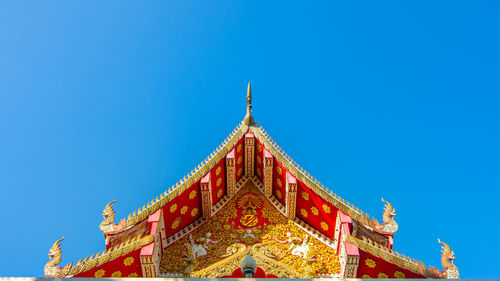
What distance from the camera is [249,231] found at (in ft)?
50.0

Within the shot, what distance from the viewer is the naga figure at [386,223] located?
13930mm

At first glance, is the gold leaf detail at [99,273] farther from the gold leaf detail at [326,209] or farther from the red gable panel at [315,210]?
the gold leaf detail at [326,209]

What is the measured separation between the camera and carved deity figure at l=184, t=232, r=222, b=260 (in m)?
14.4

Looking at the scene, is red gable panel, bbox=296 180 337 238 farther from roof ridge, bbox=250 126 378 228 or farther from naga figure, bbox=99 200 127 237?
naga figure, bbox=99 200 127 237

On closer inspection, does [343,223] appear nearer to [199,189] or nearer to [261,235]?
[261,235]

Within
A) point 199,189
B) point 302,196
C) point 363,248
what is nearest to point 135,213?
point 199,189

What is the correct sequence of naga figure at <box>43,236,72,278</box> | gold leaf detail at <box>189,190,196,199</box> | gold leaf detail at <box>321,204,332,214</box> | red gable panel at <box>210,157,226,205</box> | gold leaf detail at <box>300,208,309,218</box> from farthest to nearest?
red gable panel at <box>210,157,226,205</box>
gold leaf detail at <box>300,208,309,218</box>
gold leaf detail at <box>189,190,196,199</box>
gold leaf detail at <box>321,204,332,214</box>
naga figure at <box>43,236,72,278</box>

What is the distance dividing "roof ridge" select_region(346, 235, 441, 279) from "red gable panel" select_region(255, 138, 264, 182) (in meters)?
4.05

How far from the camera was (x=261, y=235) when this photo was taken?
15086 millimetres

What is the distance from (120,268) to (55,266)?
4.80 feet

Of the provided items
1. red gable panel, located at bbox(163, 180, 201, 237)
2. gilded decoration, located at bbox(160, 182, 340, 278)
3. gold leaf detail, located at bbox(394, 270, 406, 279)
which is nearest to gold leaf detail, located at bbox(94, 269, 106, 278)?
gilded decoration, located at bbox(160, 182, 340, 278)

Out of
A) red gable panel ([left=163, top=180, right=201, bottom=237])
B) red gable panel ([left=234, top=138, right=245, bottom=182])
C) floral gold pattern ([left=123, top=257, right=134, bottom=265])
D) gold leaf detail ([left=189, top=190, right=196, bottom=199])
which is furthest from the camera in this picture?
red gable panel ([left=234, top=138, right=245, bottom=182])

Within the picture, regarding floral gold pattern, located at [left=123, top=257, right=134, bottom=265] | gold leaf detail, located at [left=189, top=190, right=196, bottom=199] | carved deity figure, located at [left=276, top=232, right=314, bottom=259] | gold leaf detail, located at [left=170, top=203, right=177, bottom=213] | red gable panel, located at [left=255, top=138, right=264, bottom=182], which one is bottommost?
floral gold pattern, located at [left=123, top=257, right=134, bottom=265]

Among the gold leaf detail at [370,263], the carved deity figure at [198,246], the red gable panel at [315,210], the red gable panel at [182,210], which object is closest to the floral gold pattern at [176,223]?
the red gable panel at [182,210]
